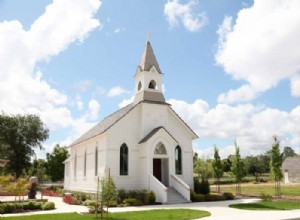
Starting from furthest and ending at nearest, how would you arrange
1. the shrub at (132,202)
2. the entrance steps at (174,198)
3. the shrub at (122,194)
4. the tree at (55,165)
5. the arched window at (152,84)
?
the tree at (55,165) < the arched window at (152,84) < the shrub at (122,194) < the entrance steps at (174,198) < the shrub at (132,202)

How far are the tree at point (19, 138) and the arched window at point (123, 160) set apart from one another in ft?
131

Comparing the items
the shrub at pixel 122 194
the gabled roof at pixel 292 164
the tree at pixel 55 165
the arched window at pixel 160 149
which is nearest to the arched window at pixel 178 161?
the arched window at pixel 160 149

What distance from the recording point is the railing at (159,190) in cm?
2680

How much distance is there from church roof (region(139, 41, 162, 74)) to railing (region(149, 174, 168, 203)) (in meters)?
11.0

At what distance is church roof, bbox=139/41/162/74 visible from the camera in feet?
111

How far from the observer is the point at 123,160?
3030cm

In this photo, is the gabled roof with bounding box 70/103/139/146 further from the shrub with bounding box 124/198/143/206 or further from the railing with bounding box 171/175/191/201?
the railing with bounding box 171/175/191/201

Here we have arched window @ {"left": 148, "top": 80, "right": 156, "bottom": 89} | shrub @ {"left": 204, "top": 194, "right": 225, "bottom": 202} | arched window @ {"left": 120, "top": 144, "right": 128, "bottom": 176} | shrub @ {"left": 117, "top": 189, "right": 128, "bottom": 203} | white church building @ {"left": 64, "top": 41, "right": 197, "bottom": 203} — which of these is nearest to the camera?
shrub @ {"left": 117, "top": 189, "right": 128, "bottom": 203}

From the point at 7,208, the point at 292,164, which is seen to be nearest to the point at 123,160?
the point at 7,208

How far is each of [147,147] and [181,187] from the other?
4538 millimetres

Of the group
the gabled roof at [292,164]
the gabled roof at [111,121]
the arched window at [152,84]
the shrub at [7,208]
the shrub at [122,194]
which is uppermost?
the arched window at [152,84]

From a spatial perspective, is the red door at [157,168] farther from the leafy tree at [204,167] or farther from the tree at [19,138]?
the tree at [19,138]

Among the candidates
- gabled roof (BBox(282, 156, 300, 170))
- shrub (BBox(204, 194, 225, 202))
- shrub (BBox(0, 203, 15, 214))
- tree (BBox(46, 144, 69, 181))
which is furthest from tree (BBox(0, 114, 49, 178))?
gabled roof (BBox(282, 156, 300, 170))

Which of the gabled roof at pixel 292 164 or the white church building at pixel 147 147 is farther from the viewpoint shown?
the gabled roof at pixel 292 164
